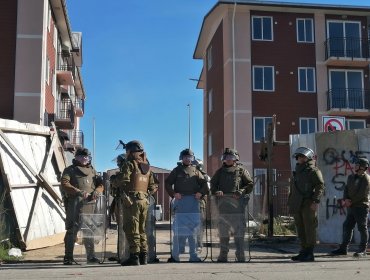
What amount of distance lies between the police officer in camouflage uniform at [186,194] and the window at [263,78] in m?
21.8

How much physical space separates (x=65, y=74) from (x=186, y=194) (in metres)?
26.5

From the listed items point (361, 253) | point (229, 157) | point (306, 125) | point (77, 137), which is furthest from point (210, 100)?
point (229, 157)

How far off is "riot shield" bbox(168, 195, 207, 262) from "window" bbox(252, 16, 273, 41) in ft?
75.0

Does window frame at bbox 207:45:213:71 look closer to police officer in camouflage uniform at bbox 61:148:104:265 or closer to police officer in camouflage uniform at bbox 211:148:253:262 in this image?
police officer in camouflage uniform at bbox 211:148:253:262

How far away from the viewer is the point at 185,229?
937cm

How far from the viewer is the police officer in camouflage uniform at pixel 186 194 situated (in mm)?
9336

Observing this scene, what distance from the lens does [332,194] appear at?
40.4 feet

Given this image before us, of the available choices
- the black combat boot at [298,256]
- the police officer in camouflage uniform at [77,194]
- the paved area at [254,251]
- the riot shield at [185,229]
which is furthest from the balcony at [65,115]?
the black combat boot at [298,256]

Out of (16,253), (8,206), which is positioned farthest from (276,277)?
(8,206)

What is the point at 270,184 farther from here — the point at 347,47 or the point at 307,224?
→ the point at 347,47

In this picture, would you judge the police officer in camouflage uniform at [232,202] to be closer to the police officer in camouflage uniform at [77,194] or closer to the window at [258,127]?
the police officer in camouflage uniform at [77,194]

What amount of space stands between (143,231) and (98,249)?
1.54 metres

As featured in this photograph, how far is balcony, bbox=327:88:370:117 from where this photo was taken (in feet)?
101

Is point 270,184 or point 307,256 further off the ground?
point 270,184
